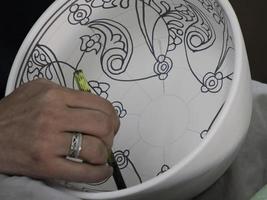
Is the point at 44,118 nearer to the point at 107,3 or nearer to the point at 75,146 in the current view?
the point at 75,146

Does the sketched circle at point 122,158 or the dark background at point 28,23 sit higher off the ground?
the dark background at point 28,23

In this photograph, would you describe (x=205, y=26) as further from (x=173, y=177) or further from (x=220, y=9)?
(x=173, y=177)

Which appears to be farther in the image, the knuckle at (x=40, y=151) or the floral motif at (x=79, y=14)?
the floral motif at (x=79, y=14)

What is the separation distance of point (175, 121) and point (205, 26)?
107mm

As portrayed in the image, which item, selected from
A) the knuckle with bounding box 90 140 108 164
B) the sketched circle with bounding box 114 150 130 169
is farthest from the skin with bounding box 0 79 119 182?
the sketched circle with bounding box 114 150 130 169

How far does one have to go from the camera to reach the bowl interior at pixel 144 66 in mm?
487

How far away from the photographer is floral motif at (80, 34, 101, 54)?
20.6 inches

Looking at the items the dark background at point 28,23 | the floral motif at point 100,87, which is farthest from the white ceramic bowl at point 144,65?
the dark background at point 28,23

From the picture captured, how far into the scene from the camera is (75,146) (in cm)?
37

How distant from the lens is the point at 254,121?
487 mm

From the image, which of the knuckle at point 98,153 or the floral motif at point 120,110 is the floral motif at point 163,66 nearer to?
the floral motif at point 120,110

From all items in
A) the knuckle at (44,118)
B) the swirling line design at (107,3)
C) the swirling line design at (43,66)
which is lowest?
the knuckle at (44,118)

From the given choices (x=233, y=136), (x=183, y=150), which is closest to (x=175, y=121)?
(x=183, y=150)

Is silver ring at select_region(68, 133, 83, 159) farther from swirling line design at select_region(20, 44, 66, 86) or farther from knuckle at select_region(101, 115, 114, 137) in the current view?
swirling line design at select_region(20, 44, 66, 86)
